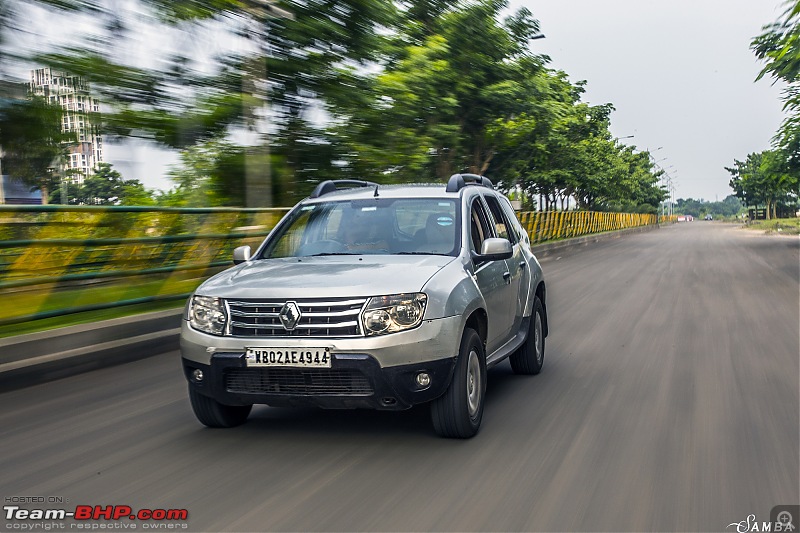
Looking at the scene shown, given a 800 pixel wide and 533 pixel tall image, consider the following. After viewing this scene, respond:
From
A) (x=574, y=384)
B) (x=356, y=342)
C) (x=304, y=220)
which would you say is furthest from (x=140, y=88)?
(x=356, y=342)

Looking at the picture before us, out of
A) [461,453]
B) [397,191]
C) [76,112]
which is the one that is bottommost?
[461,453]

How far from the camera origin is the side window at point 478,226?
6629 millimetres

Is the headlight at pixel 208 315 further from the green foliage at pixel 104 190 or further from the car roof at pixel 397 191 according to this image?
the green foliage at pixel 104 190

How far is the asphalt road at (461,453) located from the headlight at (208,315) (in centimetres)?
70

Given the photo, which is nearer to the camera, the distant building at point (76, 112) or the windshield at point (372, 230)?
the windshield at point (372, 230)

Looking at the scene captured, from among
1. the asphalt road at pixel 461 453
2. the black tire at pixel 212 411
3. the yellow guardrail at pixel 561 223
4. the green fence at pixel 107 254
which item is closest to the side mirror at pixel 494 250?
the asphalt road at pixel 461 453

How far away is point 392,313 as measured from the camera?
5.23 m

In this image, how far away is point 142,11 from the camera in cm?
1570

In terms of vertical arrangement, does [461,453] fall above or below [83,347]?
below

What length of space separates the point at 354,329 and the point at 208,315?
3.16 ft

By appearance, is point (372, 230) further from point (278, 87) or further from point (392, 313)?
point (278, 87)

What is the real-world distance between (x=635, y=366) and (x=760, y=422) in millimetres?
2363

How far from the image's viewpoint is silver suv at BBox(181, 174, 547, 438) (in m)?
5.17

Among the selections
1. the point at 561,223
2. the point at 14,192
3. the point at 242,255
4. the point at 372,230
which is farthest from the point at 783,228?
the point at 242,255
